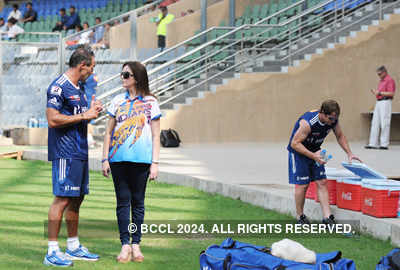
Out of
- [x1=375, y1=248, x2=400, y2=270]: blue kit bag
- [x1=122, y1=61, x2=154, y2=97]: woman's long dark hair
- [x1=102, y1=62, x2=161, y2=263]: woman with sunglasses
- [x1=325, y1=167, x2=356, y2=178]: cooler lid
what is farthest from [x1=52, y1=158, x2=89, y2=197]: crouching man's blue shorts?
[x1=325, y1=167, x2=356, y2=178]: cooler lid

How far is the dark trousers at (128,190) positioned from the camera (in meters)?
5.49

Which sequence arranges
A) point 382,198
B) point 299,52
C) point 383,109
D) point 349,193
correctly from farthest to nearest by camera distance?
1. point 299,52
2. point 383,109
3. point 349,193
4. point 382,198

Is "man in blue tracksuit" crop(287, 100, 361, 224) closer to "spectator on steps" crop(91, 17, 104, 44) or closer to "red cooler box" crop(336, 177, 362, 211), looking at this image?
"red cooler box" crop(336, 177, 362, 211)

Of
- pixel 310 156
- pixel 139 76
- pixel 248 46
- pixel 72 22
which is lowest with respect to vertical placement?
pixel 310 156

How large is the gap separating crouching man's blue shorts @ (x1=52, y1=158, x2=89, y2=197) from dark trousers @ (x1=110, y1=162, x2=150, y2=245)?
Result: 251 millimetres

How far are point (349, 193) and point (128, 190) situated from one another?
246cm

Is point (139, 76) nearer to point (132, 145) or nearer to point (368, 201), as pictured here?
point (132, 145)

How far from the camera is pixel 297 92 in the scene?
1802cm

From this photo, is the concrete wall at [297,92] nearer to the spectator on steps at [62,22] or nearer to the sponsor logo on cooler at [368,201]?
the spectator on steps at [62,22]

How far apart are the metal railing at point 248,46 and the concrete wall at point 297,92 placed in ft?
1.48

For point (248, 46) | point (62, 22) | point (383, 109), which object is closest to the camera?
point (383, 109)

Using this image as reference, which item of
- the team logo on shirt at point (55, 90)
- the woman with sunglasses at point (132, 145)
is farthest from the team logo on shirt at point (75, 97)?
the woman with sunglasses at point (132, 145)

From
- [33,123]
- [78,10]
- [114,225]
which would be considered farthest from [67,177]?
[78,10]

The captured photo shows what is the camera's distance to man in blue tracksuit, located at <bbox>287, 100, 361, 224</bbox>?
6.98 meters
